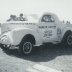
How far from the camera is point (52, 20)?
874 centimetres

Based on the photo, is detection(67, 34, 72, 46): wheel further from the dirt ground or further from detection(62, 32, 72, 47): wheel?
the dirt ground

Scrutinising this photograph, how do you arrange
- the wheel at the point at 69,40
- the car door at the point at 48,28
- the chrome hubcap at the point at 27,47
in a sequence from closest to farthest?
1. the chrome hubcap at the point at 27,47
2. the car door at the point at 48,28
3. the wheel at the point at 69,40

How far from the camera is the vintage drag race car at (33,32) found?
23.5ft

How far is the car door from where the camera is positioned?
26.7 feet

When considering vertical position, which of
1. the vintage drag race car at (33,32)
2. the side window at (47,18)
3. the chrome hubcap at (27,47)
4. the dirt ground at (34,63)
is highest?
the side window at (47,18)

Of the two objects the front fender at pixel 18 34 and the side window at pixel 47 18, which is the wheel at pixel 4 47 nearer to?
the front fender at pixel 18 34

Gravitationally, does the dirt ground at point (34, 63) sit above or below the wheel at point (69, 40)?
below

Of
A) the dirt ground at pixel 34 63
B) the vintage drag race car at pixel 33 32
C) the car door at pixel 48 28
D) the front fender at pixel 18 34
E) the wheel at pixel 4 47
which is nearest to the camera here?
the dirt ground at pixel 34 63

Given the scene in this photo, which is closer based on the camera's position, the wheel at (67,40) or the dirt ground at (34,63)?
the dirt ground at (34,63)

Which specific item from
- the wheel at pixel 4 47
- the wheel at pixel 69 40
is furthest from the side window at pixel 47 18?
the wheel at pixel 4 47


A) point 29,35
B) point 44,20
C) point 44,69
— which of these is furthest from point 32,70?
point 44,20

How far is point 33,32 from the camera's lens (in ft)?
24.9

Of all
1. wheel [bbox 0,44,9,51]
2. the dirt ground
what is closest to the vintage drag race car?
wheel [bbox 0,44,9,51]

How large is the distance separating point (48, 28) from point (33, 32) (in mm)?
1085
